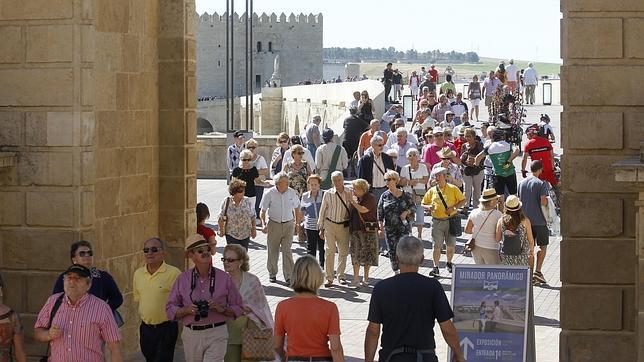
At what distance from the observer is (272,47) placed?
5084 inches

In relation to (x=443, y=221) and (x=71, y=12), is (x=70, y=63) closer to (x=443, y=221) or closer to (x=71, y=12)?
(x=71, y=12)

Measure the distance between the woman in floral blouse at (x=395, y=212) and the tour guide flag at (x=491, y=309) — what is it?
6.16 m

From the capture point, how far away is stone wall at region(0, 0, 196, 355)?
12.3m

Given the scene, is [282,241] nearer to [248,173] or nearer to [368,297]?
[368,297]

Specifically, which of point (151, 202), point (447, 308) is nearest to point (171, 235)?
point (151, 202)

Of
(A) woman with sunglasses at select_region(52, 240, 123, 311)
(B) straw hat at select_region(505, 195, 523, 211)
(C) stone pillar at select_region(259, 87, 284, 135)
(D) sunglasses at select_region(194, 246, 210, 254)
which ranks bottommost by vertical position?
(A) woman with sunglasses at select_region(52, 240, 123, 311)

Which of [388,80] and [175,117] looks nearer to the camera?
[175,117]

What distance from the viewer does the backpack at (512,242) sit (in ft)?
50.3

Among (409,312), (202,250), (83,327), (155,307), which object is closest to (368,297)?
(155,307)

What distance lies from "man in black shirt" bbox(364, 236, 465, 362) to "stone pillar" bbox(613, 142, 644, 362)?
5.43 feet

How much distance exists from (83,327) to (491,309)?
3.25 m

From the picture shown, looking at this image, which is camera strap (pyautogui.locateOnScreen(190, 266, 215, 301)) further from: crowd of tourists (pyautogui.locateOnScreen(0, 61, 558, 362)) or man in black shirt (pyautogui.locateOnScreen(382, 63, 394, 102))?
man in black shirt (pyautogui.locateOnScreen(382, 63, 394, 102))

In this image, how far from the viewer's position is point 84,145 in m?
12.4

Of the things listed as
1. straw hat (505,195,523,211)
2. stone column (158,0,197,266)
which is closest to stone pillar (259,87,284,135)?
straw hat (505,195,523,211)
